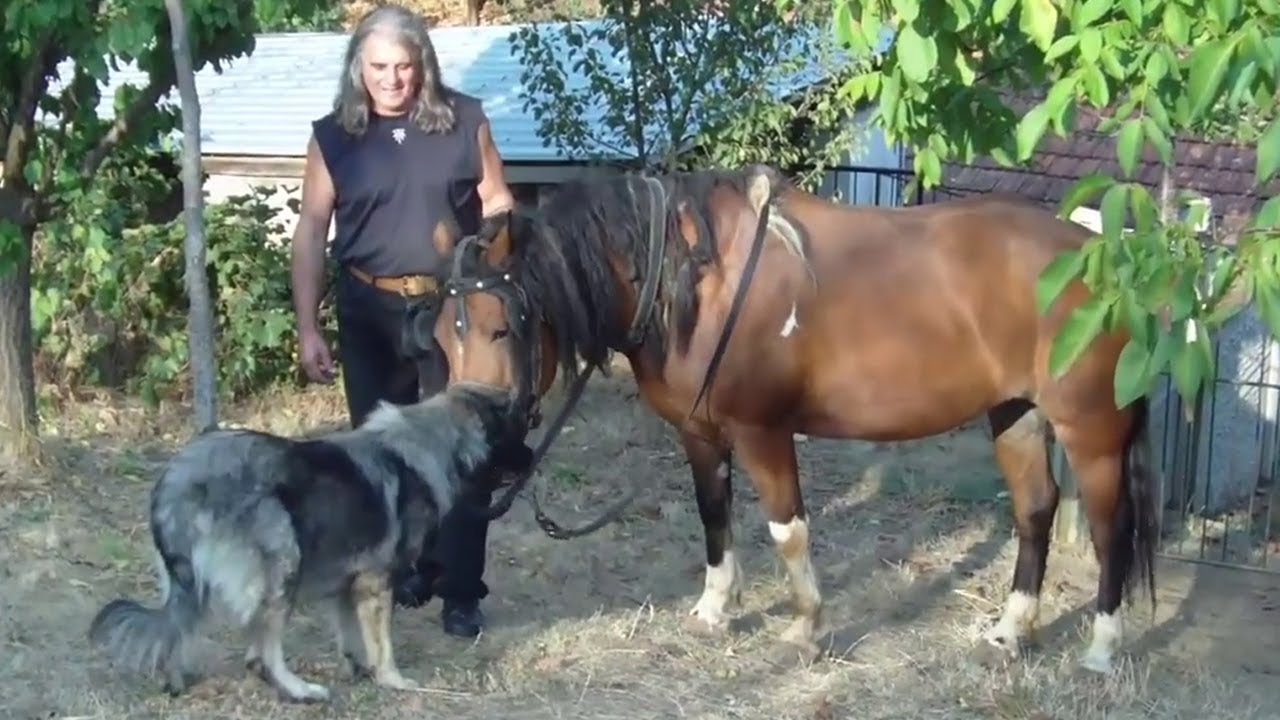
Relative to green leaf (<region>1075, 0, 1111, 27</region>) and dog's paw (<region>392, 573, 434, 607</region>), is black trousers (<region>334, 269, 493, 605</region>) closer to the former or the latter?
dog's paw (<region>392, 573, 434, 607</region>)

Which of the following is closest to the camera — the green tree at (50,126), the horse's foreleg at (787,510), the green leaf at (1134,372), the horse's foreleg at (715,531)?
the green leaf at (1134,372)

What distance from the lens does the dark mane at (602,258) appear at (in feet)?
14.9

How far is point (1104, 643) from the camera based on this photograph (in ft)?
16.8

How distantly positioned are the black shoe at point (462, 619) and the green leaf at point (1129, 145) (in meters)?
3.08

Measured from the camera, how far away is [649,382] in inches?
195

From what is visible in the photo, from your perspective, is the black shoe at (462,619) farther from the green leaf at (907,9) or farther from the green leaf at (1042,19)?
the green leaf at (1042,19)

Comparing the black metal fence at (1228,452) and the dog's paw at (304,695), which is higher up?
the dog's paw at (304,695)

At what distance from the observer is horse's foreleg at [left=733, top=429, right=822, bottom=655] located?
4.92 m

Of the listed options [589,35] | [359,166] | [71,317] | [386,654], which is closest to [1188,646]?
[386,654]

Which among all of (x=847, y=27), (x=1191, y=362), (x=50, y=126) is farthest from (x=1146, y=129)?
(x=50, y=126)

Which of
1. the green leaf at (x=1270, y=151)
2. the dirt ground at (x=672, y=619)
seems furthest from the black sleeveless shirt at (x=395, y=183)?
the green leaf at (x=1270, y=151)

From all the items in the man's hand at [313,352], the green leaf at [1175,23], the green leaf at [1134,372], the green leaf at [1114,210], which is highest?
the green leaf at [1175,23]

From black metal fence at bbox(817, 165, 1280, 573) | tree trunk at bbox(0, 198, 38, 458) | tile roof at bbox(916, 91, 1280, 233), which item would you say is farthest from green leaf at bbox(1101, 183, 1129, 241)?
tile roof at bbox(916, 91, 1280, 233)

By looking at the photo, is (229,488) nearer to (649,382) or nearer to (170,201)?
(649,382)
